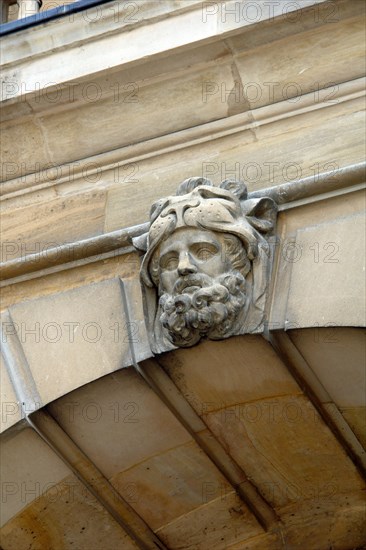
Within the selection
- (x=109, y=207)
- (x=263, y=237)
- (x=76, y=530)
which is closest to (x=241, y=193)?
(x=263, y=237)

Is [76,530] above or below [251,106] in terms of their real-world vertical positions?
below

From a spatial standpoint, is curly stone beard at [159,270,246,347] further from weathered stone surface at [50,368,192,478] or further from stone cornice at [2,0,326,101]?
stone cornice at [2,0,326,101]

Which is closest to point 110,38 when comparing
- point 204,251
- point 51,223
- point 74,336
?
point 51,223

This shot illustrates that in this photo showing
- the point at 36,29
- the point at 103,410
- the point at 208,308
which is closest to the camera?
the point at 208,308

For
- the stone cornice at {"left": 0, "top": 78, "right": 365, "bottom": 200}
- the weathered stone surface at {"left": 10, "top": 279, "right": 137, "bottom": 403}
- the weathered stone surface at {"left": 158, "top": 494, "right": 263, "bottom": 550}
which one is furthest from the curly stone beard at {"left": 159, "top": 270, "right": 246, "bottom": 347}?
the weathered stone surface at {"left": 158, "top": 494, "right": 263, "bottom": 550}

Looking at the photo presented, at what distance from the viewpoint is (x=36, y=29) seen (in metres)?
5.47

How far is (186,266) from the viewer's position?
4.80 meters

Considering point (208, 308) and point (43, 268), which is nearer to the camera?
point (208, 308)

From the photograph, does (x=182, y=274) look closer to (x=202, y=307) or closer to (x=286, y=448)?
(x=202, y=307)

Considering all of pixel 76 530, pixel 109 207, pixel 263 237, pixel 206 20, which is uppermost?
pixel 206 20

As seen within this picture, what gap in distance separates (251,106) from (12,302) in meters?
1.03

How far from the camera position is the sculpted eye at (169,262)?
489cm

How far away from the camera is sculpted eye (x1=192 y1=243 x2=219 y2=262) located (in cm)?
486

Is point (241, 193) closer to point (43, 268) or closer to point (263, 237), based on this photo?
point (263, 237)
